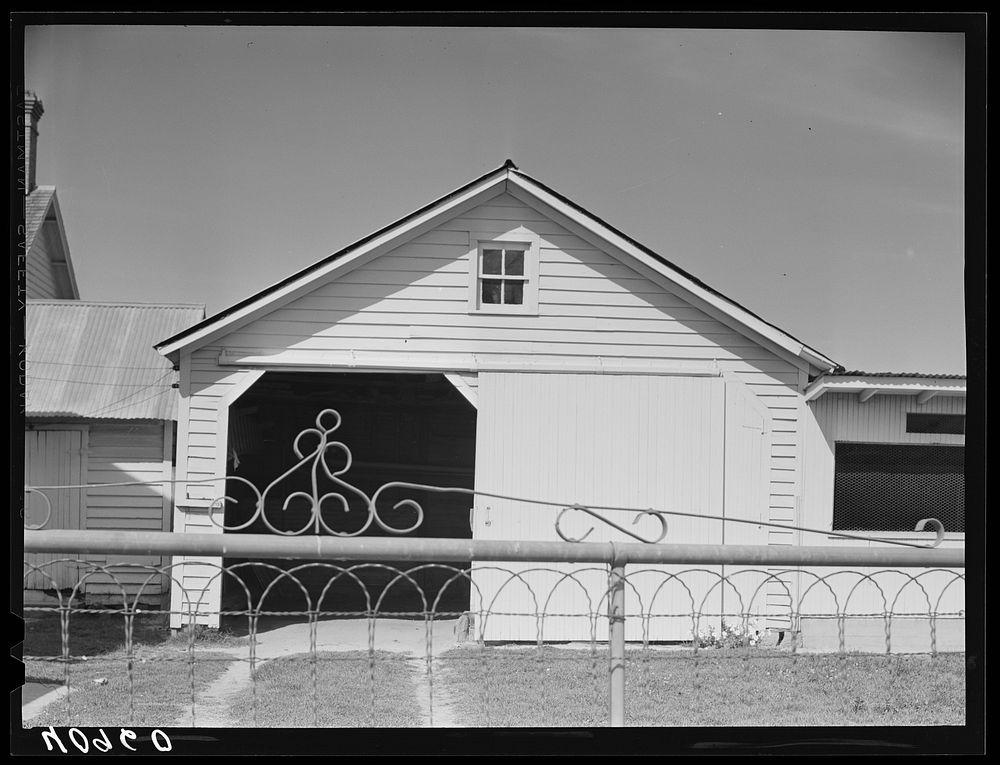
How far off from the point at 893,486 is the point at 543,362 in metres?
4.17

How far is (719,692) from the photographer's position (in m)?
6.78

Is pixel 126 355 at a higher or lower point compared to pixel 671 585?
higher

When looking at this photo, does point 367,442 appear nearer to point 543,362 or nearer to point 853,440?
point 543,362

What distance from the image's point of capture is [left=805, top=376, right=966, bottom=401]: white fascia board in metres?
9.29

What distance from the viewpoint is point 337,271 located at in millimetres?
9141

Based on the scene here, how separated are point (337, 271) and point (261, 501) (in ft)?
20.1

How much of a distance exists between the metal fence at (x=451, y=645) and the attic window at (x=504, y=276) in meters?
2.71

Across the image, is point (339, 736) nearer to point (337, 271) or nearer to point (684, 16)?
point (684, 16)

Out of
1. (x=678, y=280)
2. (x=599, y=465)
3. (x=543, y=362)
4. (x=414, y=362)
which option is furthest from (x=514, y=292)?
(x=599, y=465)

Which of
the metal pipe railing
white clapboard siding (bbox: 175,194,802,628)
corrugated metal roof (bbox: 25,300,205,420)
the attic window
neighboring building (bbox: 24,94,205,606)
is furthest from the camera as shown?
corrugated metal roof (bbox: 25,300,205,420)

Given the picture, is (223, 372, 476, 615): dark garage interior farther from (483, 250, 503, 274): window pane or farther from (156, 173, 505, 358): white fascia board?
(483, 250, 503, 274): window pane

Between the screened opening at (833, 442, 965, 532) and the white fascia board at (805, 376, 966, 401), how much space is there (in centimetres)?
76

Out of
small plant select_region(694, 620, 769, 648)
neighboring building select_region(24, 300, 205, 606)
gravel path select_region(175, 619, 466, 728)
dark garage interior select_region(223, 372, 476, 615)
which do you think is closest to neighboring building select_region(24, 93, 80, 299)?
neighboring building select_region(24, 300, 205, 606)

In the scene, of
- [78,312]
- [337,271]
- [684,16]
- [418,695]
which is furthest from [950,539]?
[78,312]
